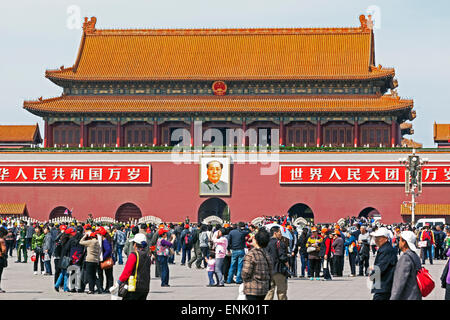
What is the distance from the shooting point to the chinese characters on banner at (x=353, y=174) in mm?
49312

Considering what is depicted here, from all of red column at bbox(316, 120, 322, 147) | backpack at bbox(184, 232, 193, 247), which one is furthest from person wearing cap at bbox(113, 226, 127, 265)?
red column at bbox(316, 120, 322, 147)

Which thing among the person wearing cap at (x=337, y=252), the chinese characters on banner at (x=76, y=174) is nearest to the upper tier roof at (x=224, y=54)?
the chinese characters on banner at (x=76, y=174)

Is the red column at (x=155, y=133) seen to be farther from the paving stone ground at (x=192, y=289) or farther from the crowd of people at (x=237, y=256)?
the paving stone ground at (x=192, y=289)

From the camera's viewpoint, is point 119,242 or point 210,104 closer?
point 119,242

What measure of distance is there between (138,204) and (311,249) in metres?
→ 28.5

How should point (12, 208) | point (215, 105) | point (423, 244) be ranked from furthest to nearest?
point (215, 105), point (12, 208), point (423, 244)

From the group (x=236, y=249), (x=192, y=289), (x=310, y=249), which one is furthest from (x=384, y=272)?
(x=310, y=249)

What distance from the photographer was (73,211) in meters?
51.1

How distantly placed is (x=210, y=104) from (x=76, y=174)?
919 centimetres

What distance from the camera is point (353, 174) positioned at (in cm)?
4981

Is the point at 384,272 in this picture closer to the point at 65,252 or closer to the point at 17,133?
the point at 65,252

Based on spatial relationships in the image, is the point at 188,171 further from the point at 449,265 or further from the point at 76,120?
the point at 449,265

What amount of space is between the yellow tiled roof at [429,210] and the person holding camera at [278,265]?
100.0ft

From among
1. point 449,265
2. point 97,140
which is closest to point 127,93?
point 97,140
